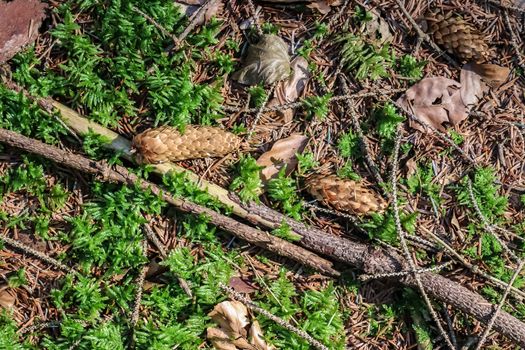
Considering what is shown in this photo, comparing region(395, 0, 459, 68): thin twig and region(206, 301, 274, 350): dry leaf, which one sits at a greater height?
region(395, 0, 459, 68): thin twig

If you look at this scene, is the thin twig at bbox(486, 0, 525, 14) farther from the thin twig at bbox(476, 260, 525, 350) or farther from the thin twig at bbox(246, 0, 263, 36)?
the thin twig at bbox(476, 260, 525, 350)

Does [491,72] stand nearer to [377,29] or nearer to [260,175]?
[377,29]

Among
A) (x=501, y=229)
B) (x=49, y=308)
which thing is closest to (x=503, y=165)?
(x=501, y=229)

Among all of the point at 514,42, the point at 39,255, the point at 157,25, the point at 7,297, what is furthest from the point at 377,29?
the point at 7,297

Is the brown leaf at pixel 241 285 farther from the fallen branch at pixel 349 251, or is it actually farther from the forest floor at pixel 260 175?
the fallen branch at pixel 349 251

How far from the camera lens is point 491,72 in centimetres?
381

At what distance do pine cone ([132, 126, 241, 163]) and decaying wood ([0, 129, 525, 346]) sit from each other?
237 mm

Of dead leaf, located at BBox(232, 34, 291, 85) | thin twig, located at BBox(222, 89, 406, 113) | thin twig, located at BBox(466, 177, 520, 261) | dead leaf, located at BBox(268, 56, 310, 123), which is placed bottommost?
thin twig, located at BBox(466, 177, 520, 261)

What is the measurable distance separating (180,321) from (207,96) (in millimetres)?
1547

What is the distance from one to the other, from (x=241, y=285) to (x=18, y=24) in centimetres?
232

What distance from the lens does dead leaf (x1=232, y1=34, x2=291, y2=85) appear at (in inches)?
144

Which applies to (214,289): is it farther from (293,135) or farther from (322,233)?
(293,135)

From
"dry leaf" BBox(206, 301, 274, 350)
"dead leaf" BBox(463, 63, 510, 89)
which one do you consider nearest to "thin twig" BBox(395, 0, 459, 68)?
"dead leaf" BBox(463, 63, 510, 89)

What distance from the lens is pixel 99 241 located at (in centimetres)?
362
